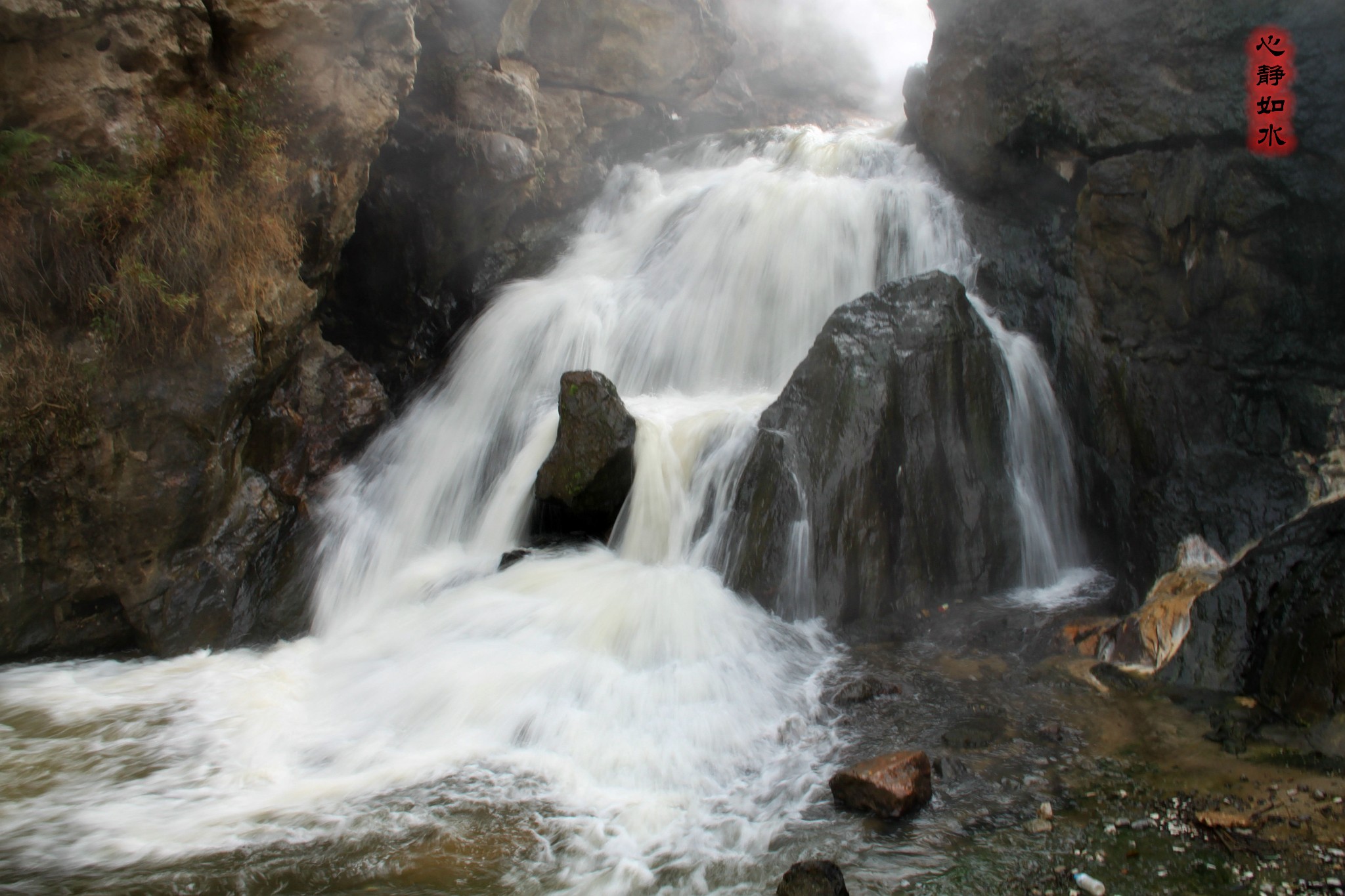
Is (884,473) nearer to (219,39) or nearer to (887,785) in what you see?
(887,785)

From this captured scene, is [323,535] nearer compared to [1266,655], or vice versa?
[1266,655]

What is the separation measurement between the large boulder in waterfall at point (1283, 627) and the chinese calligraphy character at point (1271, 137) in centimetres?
328

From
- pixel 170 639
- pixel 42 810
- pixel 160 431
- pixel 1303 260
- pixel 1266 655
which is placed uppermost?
pixel 1303 260

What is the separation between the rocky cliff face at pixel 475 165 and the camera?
9211mm

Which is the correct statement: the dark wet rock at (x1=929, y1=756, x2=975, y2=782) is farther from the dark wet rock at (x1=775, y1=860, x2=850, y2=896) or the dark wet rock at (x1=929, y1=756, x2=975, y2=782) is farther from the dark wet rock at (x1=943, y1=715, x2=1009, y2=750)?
the dark wet rock at (x1=775, y1=860, x2=850, y2=896)

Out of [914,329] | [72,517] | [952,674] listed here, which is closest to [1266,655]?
[952,674]

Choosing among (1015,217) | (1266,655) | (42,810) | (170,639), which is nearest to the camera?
(42,810)

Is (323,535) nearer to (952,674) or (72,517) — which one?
(72,517)

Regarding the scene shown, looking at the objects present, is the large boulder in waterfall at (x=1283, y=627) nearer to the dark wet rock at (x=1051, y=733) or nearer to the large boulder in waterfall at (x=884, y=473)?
the dark wet rock at (x=1051, y=733)

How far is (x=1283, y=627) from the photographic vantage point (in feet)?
15.4

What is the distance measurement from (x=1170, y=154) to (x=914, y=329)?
9.84 ft

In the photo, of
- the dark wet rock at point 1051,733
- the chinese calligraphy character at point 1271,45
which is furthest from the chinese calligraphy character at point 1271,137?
the dark wet rock at point 1051,733

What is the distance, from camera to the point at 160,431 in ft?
18.9

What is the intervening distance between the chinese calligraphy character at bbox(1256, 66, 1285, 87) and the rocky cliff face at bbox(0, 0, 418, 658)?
8074 mm
